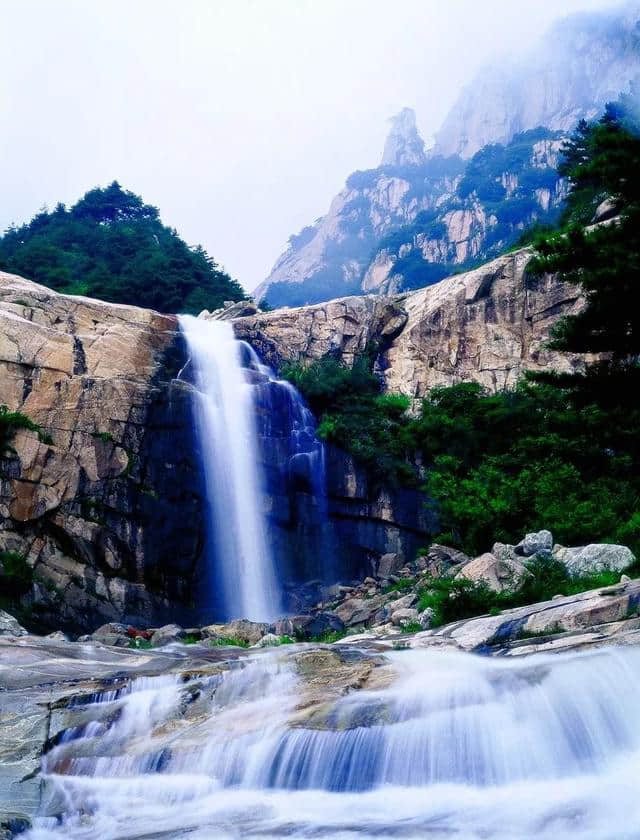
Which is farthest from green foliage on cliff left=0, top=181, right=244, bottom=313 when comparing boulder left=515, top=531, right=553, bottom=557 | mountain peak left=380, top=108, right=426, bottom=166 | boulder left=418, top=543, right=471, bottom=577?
mountain peak left=380, top=108, right=426, bottom=166

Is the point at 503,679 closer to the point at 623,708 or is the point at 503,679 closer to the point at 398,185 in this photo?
the point at 623,708

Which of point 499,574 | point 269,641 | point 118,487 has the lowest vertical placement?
point 269,641

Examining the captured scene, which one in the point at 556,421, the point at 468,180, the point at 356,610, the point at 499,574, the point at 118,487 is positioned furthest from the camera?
the point at 468,180

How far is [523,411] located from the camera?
75.7ft

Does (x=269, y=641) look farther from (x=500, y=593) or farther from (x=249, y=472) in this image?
(x=249, y=472)

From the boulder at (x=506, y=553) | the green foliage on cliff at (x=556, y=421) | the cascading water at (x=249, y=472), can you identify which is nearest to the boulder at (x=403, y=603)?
the boulder at (x=506, y=553)

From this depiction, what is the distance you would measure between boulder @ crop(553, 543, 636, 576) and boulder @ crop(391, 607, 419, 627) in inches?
102

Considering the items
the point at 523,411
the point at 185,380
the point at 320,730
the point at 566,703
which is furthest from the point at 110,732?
the point at 523,411

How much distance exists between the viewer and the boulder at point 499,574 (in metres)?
12.6

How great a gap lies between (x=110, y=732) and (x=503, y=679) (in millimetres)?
4053

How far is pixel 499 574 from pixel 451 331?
14.8m

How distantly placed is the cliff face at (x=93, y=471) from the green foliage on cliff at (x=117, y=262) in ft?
31.1

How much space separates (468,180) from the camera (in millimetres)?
70438

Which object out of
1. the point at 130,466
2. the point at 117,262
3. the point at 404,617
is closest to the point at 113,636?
the point at 404,617
